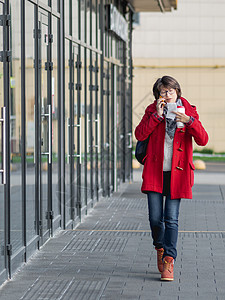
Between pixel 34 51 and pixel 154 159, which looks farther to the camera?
pixel 34 51

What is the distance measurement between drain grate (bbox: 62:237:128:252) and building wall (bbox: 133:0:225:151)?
2236cm

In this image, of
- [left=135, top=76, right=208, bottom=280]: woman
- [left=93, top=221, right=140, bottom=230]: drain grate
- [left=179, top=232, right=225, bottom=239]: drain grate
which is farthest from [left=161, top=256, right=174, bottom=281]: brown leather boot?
[left=93, top=221, right=140, bottom=230]: drain grate

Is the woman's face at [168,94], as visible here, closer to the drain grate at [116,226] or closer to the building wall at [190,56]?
the drain grate at [116,226]

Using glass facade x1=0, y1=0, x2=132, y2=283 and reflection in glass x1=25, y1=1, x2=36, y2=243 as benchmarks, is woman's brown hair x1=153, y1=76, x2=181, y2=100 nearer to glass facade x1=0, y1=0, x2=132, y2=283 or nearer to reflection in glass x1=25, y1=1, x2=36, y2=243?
glass facade x1=0, y1=0, x2=132, y2=283

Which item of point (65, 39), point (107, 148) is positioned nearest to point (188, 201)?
point (107, 148)

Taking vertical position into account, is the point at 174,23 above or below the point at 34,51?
above

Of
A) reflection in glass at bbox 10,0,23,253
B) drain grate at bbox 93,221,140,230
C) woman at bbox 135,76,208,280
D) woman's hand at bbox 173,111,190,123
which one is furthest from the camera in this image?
drain grate at bbox 93,221,140,230

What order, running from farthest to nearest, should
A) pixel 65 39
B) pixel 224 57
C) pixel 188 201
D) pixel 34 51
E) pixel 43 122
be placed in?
Answer: pixel 224 57
pixel 188 201
pixel 65 39
pixel 43 122
pixel 34 51

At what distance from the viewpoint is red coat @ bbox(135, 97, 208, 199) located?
6621mm

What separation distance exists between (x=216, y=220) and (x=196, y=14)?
74.7 feet

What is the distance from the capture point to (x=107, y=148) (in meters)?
14.0

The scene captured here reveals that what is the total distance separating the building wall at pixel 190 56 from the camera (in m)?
31.5

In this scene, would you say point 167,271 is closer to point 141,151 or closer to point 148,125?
point 141,151

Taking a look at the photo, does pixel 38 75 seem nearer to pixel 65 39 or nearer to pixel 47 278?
pixel 65 39
